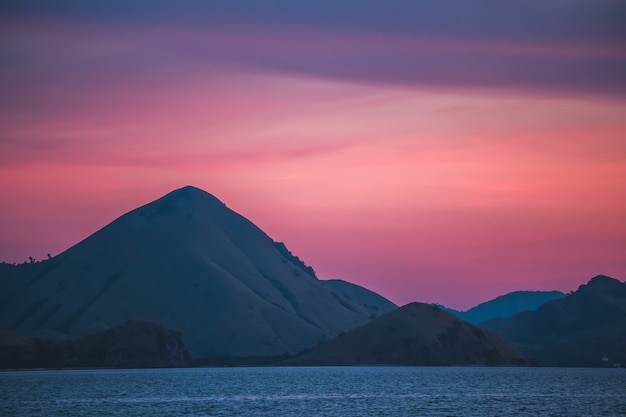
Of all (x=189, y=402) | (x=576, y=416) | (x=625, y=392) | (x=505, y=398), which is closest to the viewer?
(x=576, y=416)

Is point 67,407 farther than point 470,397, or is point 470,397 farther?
point 470,397

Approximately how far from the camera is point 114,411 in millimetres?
135250

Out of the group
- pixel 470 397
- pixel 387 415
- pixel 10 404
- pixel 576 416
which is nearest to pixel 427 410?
pixel 387 415

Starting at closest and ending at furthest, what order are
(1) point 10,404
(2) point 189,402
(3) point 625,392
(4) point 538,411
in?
(4) point 538,411 → (1) point 10,404 → (2) point 189,402 → (3) point 625,392

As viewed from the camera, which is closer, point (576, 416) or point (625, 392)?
point (576, 416)

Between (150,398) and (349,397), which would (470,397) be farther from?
(150,398)

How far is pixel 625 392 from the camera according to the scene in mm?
190625

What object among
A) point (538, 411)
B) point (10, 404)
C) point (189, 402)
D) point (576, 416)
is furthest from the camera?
point (189, 402)

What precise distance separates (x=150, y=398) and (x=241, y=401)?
18.7 meters

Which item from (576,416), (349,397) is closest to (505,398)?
(349,397)

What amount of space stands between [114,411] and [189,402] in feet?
73.4

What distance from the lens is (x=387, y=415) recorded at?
422ft

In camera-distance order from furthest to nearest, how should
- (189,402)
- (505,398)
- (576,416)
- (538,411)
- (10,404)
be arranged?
(505,398) → (189,402) → (10,404) → (538,411) → (576,416)

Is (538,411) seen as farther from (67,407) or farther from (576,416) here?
(67,407)
